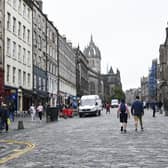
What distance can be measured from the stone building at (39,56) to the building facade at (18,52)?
247 cm

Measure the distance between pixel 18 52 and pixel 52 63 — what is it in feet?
73.6

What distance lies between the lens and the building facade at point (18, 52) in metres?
45.1

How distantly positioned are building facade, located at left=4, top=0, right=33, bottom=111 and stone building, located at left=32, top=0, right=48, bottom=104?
2.47m

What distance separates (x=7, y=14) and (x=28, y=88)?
11363 millimetres

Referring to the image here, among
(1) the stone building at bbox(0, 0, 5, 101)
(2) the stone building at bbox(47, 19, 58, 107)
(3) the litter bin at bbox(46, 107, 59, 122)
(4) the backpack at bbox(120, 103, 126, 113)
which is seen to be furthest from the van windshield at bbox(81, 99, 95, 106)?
(4) the backpack at bbox(120, 103, 126, 113)

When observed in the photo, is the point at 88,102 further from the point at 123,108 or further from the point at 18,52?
the point at 123,108

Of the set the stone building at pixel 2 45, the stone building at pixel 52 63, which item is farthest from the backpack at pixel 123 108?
the stone building at pixel 52 63

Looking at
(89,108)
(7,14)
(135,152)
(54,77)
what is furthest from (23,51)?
(135,152)

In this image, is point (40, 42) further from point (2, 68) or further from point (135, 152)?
point (135, 152)

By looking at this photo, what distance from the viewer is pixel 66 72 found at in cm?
9075

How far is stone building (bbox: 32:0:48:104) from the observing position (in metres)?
58.1

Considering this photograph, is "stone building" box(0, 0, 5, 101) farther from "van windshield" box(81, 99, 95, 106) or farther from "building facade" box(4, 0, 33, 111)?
"van windshield" box(81, 99, 95, 106)

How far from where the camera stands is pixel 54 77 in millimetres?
74250

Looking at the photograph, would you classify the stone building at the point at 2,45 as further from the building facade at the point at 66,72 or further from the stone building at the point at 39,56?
the building facade at the point at 66,72
